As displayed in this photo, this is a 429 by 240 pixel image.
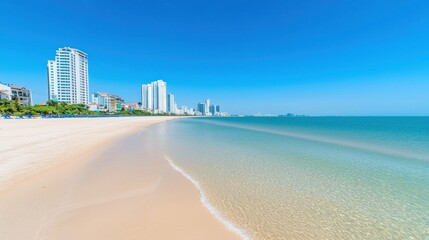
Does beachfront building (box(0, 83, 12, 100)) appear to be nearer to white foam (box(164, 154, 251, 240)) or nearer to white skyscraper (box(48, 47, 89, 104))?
white skyscraper (box(48, 47, 89, 104))

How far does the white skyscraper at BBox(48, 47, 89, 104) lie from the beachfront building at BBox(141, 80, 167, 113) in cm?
7527

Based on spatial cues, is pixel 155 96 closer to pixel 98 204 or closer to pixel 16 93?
pixel 16 93

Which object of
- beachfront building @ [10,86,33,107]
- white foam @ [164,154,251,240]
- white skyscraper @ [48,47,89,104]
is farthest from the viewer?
white skyscraper @ [48,47,89,104]

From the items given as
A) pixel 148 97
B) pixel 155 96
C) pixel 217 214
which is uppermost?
pixel 155 96

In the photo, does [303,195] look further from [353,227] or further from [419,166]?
[419,166]

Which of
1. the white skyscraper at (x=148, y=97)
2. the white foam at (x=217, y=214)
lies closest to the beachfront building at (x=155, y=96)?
the white skyscraper at (x=148, y=97)

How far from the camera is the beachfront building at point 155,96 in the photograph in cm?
18562

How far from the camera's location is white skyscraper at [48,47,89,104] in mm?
107312

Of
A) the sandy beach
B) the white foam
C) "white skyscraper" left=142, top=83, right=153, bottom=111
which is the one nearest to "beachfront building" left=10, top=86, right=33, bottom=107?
"white skyscraper" left=142, top=83, right=153, bottom=111

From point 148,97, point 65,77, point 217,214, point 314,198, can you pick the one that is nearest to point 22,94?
point 65,77

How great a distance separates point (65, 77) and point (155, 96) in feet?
275

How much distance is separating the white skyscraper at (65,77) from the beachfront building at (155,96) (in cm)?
7527

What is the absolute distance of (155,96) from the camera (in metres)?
186

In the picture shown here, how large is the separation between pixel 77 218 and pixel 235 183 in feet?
14.2
